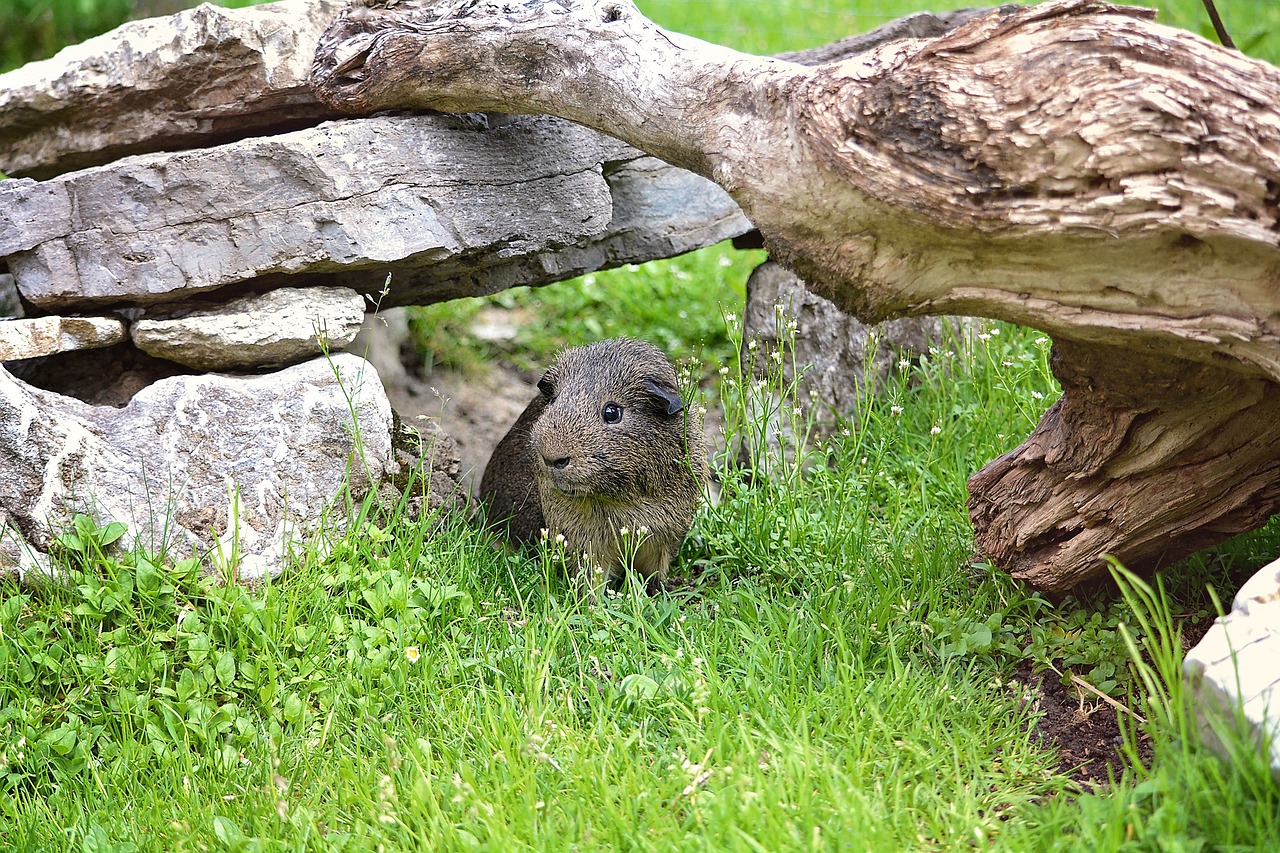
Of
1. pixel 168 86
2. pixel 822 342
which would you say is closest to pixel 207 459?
pixel 168 86

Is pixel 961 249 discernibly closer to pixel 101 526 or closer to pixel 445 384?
pixel 101 526

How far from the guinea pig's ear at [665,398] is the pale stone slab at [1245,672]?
2.41 metres

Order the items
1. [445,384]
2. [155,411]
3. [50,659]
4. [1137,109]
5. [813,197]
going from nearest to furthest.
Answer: [1137,109] < [813,197] < [50,659] < [155,411] < [445,384]

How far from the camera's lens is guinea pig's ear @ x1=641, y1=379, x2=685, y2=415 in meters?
4.83

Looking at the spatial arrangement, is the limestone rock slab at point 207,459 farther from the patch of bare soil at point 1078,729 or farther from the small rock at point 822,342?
the patch of bare soil at point 1078,729

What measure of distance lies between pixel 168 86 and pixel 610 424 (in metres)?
2.63

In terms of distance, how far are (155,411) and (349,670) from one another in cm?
151

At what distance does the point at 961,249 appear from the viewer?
131 inches

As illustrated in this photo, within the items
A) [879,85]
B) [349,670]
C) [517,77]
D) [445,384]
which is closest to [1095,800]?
[879,85]

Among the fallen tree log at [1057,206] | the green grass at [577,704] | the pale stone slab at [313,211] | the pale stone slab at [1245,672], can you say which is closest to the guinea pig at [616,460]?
the green grass at [577,704]

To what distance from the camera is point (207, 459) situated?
15.3ft

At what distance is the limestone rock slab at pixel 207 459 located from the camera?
4.35m

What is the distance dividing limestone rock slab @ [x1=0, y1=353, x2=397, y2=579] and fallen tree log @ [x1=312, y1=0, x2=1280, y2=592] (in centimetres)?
181

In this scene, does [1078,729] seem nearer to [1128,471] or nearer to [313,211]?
[1128,471]
